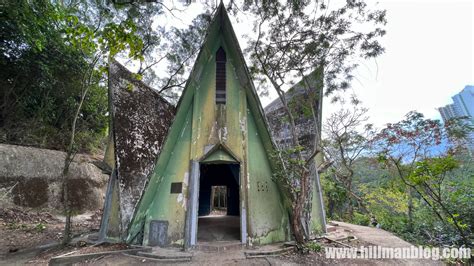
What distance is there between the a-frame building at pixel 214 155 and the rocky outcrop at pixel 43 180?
746cm

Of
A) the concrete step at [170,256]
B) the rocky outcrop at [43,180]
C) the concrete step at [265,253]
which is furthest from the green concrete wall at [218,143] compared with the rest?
the rocky outcrop at [43,180]

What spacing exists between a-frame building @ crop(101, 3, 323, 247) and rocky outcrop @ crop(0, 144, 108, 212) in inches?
294

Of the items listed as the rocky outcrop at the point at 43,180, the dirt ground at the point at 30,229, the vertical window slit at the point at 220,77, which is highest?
the vertical window slit at the point at 220,77

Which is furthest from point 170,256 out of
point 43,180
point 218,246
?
point 43,180

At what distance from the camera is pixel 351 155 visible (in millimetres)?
16750

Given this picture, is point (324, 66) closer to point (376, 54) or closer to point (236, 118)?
point (376, 54)

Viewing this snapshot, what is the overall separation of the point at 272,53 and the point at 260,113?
106 inches

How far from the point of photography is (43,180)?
441 inches

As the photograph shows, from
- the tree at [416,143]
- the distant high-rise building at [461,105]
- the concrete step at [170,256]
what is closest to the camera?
the concrete step at [170,256]

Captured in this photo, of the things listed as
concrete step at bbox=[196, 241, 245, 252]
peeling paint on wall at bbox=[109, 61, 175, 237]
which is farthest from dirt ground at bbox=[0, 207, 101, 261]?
concrete step at bbox=[196, 241, 245, 252]

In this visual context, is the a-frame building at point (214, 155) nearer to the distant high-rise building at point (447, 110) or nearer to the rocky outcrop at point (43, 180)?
the rocky outcrop at point (43, 180)

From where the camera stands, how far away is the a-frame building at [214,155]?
7086 mm

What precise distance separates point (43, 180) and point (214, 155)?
1027 cm

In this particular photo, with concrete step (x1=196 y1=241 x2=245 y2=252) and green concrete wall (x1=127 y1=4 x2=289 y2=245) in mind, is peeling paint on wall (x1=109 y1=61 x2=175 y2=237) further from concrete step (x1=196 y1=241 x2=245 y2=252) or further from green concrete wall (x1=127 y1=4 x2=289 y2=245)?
concrete step (x1=196 y1=241 x2=245 y2=252)
